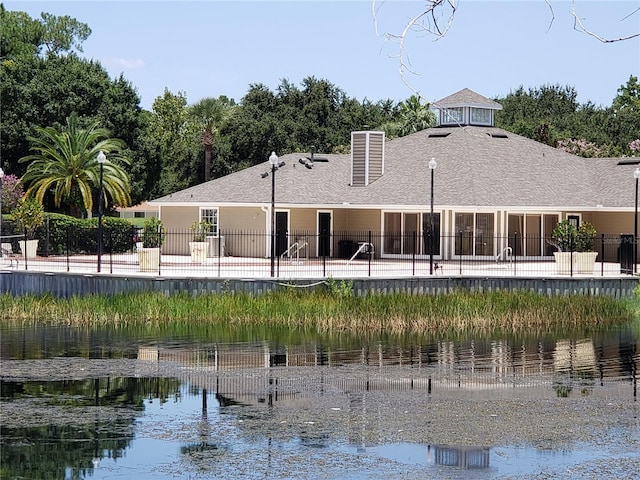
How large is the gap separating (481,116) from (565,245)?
1753 centimetres

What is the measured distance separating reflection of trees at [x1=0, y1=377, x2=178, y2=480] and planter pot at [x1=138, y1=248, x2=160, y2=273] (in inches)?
693

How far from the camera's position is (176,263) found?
48.6m

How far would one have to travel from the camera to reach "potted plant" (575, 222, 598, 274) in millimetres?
44969

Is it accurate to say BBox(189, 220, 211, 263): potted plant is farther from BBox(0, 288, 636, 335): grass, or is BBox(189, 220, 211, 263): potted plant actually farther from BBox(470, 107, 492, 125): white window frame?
BBox(470, 107, 492, 125): white window frame

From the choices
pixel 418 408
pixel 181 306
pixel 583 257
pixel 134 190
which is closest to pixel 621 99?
pixel 134 190

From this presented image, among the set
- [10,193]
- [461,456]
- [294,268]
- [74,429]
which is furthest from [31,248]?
[461,456]

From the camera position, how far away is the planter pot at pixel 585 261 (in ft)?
147

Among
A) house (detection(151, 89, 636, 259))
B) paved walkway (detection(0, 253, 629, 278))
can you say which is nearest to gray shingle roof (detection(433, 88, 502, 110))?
house (detection(151, 89, 636, 259))

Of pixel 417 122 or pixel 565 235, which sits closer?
pixel 565 235

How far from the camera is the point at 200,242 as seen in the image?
165 ft

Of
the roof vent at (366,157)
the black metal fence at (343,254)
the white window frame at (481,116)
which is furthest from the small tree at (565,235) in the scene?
the white window frame at (481,116)

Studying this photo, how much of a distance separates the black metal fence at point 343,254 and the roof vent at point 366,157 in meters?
2.96

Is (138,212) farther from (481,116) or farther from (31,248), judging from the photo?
(31,248)

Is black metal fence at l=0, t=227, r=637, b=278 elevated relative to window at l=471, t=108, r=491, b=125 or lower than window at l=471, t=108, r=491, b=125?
lower
